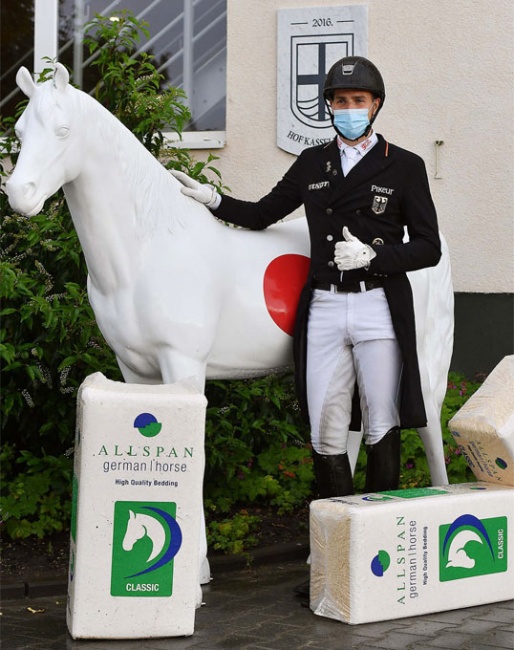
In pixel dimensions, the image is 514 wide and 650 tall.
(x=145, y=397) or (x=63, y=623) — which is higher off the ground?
(x=145, y=397)

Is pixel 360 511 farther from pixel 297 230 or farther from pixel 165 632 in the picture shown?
pixel 297 230

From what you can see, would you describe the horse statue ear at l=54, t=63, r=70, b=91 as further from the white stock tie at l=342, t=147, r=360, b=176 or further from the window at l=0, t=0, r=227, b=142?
the window at l=0, t=0, r=227, b=142

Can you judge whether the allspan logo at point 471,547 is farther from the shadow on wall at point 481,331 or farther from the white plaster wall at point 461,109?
the white plaster wall at point 461,109

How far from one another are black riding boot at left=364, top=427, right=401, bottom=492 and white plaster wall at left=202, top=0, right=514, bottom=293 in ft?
8.88

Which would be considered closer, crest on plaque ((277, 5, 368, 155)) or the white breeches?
the white breeches

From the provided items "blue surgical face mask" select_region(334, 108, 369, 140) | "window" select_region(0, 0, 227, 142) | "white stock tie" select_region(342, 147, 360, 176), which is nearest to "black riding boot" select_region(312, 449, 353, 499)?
"white stock tie" select_region(342, 147, 360, 176)

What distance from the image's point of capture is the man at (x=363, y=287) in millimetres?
4219

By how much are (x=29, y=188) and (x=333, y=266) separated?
1.26 meters

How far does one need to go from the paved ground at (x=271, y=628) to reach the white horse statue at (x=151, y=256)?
376mm

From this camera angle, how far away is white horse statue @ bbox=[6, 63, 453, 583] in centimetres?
391

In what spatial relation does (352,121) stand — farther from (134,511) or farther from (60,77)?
(134,511)

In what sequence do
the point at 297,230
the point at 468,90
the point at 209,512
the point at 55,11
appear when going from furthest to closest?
1. the point at 55,11
2. the point at 468,90
3. the point at 209,512
4. the point at 297,230

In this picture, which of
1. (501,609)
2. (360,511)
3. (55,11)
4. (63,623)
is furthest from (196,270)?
(55,11)

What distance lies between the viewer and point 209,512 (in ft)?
18.4
